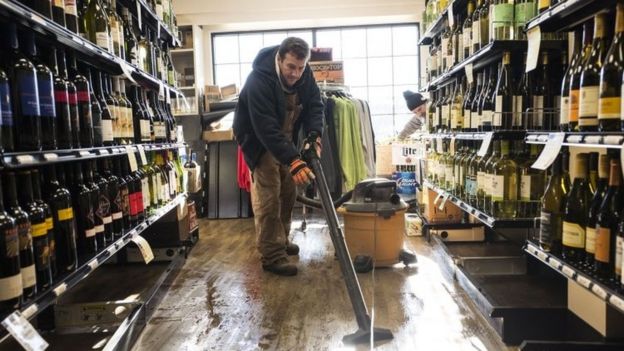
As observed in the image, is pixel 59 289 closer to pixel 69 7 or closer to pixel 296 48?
pixel 69 7

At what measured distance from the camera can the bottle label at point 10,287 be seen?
1.30 meters

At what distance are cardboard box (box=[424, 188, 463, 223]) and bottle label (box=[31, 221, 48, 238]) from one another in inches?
122

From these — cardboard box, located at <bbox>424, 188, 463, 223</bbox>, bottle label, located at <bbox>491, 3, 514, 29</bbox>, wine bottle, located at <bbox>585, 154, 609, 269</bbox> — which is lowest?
cardboard box, located at <bbox>424, 188, 463, 223</bbox>

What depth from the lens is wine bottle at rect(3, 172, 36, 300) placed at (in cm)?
140

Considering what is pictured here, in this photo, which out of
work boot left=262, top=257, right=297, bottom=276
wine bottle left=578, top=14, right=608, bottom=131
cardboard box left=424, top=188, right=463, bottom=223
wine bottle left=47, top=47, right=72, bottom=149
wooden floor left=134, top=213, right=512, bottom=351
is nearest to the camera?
wine bottle left=578, top=14, right=608, bottom=131

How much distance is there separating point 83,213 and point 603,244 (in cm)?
197

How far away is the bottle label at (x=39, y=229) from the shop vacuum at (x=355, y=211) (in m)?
1.11

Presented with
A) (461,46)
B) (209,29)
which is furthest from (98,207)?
(209,29)

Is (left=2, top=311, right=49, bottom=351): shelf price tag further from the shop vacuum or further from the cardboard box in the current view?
the cardboard box

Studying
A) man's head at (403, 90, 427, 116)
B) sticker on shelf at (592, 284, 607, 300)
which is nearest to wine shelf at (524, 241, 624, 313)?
sticker on shelf at (592, 284, 607, 300)

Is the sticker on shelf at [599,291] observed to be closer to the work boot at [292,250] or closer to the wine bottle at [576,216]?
the wine bottle at [576,216]

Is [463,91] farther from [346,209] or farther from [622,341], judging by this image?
[622,341]

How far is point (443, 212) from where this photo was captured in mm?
3982

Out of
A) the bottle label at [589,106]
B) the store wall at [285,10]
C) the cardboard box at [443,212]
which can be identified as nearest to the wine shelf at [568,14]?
the bottle label at [589,106]
